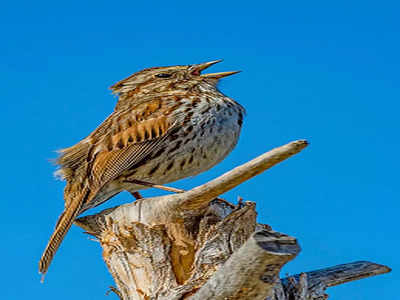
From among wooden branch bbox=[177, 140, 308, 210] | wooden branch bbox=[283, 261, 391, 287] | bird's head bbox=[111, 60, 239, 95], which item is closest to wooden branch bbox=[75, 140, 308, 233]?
wooden branch bbox=[177, 140, 308, 210]

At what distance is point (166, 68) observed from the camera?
24.6 feet

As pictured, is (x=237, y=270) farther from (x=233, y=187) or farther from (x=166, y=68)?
(x=166, y=68)

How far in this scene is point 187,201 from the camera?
5.04m

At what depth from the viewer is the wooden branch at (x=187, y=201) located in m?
4.17

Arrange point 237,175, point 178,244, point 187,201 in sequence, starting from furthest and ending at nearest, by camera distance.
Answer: point 178,244, point 187,201, point 237,175

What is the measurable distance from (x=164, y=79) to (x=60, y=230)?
2190 mm

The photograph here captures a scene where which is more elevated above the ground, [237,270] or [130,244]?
[130,244]

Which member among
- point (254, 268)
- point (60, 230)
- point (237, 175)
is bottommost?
point (254, 268)

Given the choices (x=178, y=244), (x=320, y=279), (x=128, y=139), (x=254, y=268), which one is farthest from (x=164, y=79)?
(x=254, y=268)

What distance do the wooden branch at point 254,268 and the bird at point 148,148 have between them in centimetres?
204

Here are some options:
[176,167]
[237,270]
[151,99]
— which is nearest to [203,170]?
[176,167]

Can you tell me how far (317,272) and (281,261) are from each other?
6.30 ft

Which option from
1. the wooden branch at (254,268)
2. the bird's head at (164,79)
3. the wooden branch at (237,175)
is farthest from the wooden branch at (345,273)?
the bird's head at (164,79)

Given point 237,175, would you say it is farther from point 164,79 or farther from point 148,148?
point 164,79
